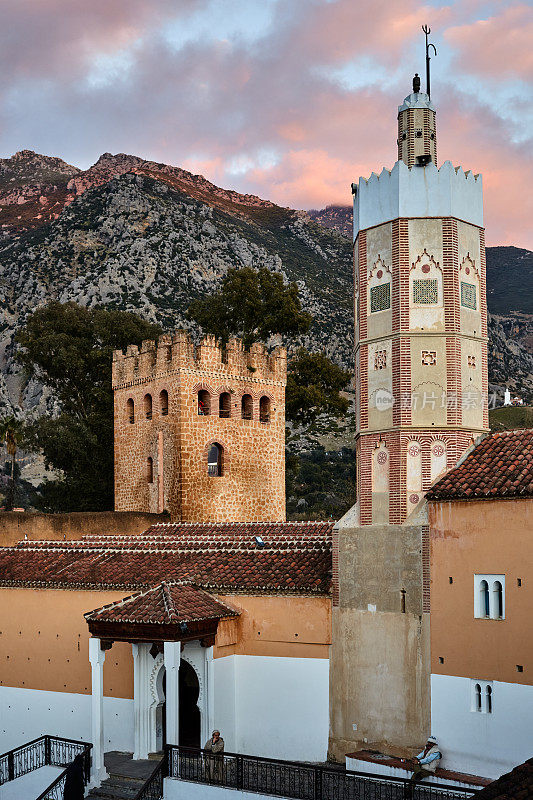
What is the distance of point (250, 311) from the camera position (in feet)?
122

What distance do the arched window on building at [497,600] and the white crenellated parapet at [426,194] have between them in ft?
21.3

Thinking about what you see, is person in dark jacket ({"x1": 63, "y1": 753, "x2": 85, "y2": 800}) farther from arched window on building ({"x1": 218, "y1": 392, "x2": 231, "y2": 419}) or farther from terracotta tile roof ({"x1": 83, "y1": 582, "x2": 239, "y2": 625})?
arched window on building ({"x1": 218, "y1": 392, "x2": 231, "y2": 419})

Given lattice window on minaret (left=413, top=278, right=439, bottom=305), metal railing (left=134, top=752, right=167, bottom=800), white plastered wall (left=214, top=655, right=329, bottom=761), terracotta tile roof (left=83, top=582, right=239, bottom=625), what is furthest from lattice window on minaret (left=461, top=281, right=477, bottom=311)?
metal railing (left=134, top=752, right=167, bottom=800)

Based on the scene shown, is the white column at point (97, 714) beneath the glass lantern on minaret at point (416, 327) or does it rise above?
beneath

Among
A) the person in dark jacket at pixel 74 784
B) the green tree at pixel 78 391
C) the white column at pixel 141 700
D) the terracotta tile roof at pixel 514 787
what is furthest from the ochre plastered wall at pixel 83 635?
the green tree at pixel 78 391

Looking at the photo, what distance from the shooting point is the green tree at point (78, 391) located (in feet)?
112

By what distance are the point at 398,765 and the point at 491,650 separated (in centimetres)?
239

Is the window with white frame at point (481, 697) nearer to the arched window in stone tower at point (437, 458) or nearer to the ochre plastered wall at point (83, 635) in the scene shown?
the ochre plastered wall at point (83, 635)

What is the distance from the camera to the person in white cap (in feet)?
46.0

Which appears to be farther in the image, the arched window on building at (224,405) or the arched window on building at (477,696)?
the arched window on building at (224,405)

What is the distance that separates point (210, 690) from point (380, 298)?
769cm

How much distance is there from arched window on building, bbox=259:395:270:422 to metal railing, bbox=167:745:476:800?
1443 cm

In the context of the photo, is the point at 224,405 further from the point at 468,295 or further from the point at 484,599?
the point at 484,599

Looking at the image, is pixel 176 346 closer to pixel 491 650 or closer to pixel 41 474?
pixel 491 650
